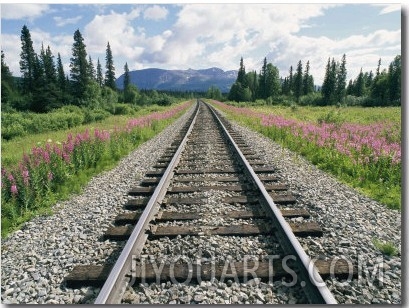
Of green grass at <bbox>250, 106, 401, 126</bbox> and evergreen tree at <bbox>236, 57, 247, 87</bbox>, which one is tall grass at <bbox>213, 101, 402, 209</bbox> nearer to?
green grass at <bbox>250, 106, 401, 126</bbox>

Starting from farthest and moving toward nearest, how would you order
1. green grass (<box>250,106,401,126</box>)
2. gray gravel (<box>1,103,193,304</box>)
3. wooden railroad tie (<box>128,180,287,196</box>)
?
green grass (<box>250,106,401,126</box>), wooden railroad tie (<box>128,180,287,196</box>), gray gravel (<box>1,103,193,304</box>)

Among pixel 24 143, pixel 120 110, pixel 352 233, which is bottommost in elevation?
pixel 352 233

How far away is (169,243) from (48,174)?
11.4ft

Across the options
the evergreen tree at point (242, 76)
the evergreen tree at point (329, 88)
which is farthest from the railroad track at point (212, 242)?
the evergreen tree at point (242, 76)

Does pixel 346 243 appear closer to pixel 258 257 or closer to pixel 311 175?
pixel 258 257

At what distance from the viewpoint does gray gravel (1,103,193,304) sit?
9.96 ft

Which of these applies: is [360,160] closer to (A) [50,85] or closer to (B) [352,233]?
(B) [352,233]

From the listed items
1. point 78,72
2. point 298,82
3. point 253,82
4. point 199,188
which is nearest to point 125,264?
point 199,188

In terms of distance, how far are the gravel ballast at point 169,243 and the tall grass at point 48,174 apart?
0.35 metres

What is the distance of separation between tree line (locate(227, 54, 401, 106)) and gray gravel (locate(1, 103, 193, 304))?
64.8m

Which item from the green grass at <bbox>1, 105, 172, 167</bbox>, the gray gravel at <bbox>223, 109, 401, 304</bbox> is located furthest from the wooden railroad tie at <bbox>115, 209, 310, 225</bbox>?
the green grass at <bbox>1, 105, 172, 167</bbox>

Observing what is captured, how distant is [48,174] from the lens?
6059 millimetres

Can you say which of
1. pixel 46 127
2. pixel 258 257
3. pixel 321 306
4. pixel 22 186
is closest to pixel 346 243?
pixel 258 257

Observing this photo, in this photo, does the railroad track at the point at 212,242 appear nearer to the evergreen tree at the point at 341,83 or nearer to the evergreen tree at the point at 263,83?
the evergreen tree at the point at 341,83
